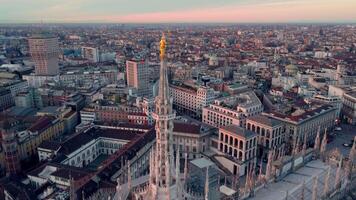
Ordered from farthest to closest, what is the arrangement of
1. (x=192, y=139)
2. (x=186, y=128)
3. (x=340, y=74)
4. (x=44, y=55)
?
1. (x=44, y=55)
2. (x=340, y=74)
3. (x=186, y=128)
4. (x=192, y=139)

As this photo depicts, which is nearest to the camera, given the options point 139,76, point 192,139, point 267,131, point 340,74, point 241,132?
point 241,132

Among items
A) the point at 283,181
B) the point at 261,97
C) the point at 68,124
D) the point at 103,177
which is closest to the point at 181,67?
the point at 261,97

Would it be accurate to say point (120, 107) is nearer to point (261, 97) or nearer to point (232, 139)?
point (232, 139)

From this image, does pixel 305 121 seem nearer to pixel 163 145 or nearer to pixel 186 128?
pixel 186 128

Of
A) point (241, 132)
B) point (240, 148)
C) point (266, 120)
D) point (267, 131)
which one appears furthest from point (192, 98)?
point (240, 148)

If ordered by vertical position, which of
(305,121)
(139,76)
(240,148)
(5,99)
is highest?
(139,76)

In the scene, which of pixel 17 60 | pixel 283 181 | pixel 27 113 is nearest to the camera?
pixel 283 181

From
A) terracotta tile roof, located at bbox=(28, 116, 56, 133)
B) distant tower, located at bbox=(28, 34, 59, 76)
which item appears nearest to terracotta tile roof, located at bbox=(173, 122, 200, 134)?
terracotta tile roof, located at bbox=(28, 116, 56, 133)
